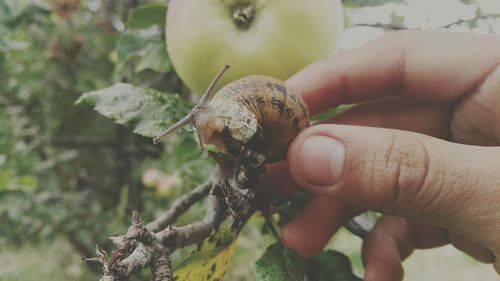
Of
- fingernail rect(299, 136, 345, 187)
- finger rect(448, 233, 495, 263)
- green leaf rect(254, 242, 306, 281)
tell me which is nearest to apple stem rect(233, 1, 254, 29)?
fingernail rect(299, 136, 345, 187)

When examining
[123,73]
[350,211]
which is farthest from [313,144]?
[123,73]

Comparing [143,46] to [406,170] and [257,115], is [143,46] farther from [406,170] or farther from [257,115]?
[406,170]

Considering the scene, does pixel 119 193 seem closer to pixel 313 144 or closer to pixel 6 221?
pixel 6 221

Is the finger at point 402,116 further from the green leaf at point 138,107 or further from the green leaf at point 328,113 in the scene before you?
the green leaf at point 138,107

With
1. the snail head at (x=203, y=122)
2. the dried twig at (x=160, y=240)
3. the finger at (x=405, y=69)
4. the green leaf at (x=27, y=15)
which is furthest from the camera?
the green leaf at (x=27, y=15)

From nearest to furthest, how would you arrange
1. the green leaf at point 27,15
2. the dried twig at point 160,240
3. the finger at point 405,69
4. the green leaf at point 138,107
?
the dried twig at point 160,240
the green leaf at point 138,107
the finger at point 405,69
the green leaf at point 27,15

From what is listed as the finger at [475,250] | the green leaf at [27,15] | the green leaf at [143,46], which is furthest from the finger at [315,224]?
the green leaf at [27,15]

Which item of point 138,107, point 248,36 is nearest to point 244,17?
point 248,36
